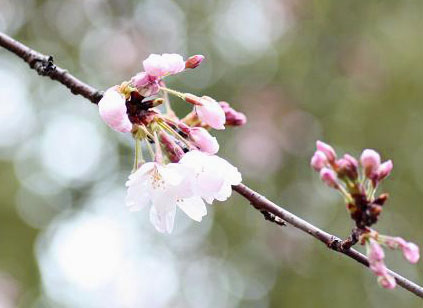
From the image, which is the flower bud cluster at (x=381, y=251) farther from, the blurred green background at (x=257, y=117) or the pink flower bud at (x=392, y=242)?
the blurred green background at (x=257, y=117)

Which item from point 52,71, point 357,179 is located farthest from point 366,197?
Answer: point 52,71

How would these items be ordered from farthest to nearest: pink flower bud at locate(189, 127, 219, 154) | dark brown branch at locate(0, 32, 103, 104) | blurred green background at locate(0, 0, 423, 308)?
blurred green background at locate(0, 0, 423, 308) < dark brown branch at locate(0, 32, 103, 104) < pink flower bud at locate(189, 127, 219, 154)

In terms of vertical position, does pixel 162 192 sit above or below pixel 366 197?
below

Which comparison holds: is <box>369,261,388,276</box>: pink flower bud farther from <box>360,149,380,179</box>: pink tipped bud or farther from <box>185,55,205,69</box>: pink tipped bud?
<box>185,55,205,69</box>: pink tipped bud

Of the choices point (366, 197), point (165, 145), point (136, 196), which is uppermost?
point (366, 197)

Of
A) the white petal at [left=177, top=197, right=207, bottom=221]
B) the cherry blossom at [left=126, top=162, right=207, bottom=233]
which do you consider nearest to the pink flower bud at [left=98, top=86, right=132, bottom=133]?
the cherry blossom at [left=126, top=162, right=207, bottom=233]

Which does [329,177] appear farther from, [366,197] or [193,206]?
[193,206]
